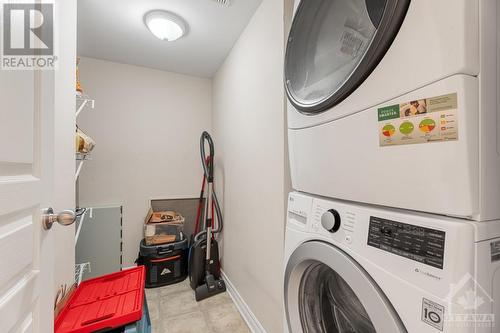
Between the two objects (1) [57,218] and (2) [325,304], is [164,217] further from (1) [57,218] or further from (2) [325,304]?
(2) [325,304]

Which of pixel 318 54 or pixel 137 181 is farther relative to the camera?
pixel 137 181

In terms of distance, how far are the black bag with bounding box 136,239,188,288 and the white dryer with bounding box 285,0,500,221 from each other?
6.68 feet

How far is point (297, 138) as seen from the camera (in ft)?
2.84

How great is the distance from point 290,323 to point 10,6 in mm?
1251

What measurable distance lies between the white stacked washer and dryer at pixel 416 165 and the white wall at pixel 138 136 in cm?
230

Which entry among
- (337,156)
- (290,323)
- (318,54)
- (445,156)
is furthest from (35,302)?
(318,54)

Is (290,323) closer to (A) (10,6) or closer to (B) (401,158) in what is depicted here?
(B) (401,158)

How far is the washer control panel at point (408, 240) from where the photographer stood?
44 cm

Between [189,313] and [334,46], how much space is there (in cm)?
208

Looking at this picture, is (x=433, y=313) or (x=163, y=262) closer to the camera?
(x=433, y=313)

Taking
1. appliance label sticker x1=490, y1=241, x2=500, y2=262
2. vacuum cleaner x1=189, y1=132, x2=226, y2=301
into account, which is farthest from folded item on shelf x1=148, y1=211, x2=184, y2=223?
appliance label sticker x1=490, y1=241, x2=500, y2=262

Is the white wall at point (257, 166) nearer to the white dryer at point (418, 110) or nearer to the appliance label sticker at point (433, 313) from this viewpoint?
the white dryer at point (418, 110)

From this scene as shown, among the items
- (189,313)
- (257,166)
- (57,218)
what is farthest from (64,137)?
(189,313)

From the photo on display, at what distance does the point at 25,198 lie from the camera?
Answer: 1.82 feet
